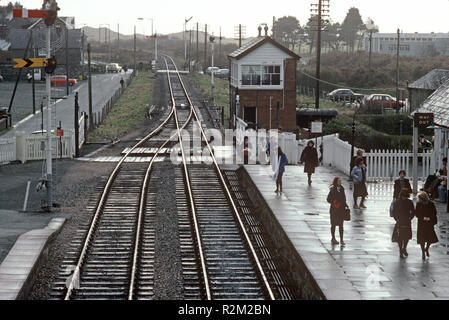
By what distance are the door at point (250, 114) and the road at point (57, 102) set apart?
12160 millimetres

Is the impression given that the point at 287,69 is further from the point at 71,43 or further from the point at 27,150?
the point at 71,43

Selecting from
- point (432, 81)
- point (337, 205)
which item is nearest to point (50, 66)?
point (337, 205)

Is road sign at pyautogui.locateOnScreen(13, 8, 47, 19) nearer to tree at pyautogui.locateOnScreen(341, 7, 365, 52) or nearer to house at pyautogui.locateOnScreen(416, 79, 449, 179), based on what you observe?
house at pyautogui.locateOnScreen(416, 79, 449, 179)

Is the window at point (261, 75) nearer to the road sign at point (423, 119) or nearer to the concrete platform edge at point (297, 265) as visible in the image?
the concrete platform edge at point (297, 265)

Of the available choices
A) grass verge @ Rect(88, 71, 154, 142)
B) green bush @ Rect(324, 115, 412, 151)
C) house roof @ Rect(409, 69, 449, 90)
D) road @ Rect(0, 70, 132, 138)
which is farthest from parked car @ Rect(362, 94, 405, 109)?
green bush @ Rect(324, 115, 412, 151)

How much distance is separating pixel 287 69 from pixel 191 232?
36.4 m

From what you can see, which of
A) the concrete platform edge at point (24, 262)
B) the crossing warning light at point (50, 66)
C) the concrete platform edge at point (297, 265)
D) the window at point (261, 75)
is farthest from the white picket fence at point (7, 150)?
the window at point (261, 75)

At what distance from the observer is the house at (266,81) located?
53.7 metres

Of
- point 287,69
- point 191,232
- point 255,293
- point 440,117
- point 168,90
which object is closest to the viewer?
point 255,293

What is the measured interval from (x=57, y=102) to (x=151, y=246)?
157 feet

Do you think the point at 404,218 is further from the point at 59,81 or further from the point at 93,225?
the point at 59,81

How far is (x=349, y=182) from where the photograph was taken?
83.1ft
